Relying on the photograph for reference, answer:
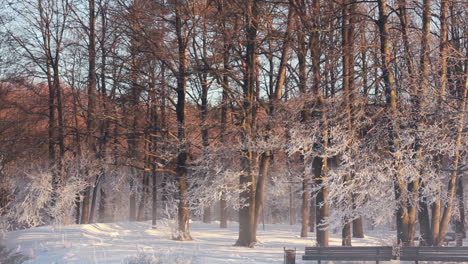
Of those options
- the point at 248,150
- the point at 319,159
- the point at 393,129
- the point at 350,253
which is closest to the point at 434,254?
the point at 350,253

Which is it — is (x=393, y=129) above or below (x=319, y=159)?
above

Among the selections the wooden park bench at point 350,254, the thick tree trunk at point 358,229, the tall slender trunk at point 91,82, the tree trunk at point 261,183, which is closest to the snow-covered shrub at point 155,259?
the wooden park bench at point 350,254

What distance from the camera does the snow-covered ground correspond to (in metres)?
14.4

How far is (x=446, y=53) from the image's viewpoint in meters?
14.2

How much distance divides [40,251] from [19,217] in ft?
18.2

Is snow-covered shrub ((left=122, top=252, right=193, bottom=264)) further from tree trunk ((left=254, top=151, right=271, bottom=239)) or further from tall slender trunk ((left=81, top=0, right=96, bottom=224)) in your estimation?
tall slender trunk ((left=81, top=0, right=96, bottom=224))

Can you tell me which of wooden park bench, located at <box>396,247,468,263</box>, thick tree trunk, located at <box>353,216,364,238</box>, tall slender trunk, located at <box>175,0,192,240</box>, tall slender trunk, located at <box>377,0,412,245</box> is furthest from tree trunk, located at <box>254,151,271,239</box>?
thick tree trunk, located at <box>353,216,364,238</box>

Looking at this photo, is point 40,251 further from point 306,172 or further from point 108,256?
point 306,172

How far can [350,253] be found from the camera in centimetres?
1365

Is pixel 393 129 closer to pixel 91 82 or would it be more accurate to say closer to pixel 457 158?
pixel 457 158

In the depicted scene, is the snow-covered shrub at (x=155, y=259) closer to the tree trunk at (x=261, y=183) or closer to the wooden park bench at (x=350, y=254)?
the wooden park bench at (x=350, y=254)

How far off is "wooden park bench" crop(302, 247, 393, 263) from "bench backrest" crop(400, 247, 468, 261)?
44cm

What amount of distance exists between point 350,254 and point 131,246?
24.8ft

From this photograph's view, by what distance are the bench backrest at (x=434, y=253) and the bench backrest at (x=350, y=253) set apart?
47cm
